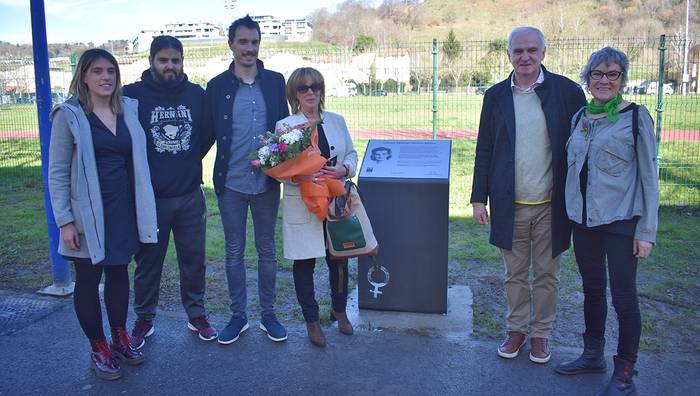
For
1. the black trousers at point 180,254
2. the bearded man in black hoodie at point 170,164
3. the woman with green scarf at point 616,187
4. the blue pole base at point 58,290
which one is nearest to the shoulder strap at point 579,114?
the woman with green scarf at point 616,187

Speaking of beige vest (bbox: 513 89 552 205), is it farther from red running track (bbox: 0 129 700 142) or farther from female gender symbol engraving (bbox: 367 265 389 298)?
red running track (bbox: 0 129 700 142)

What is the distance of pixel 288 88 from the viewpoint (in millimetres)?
4086

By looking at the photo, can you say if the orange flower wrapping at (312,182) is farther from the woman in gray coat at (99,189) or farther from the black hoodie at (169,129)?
the woman in gray coat at (99,189)

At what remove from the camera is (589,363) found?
12.2 ft

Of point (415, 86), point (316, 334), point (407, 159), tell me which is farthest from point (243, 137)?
point (415, 86)

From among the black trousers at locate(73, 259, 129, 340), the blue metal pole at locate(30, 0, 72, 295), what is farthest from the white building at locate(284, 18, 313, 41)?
the black trousers at locate(73, 259, 129, 340)

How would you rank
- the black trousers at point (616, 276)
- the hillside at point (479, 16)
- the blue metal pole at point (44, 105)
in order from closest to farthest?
the black trousers at point (616, 276) → the blue metal pole at point (44, 105) → the hillside at point (479, 16)

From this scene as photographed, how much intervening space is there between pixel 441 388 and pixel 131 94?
2782 mm

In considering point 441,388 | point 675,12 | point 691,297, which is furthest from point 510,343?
point 675,12

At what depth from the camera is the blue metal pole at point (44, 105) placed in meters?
4.98

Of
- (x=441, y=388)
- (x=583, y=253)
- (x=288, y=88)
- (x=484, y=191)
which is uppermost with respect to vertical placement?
(x=288, y=88)

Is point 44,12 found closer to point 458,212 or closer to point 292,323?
point 292,323

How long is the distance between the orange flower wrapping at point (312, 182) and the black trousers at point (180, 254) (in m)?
0.69

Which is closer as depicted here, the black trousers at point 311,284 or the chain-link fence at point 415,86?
the black trousers at point 311,284
